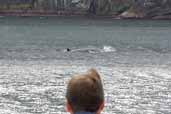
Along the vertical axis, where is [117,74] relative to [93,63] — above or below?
above

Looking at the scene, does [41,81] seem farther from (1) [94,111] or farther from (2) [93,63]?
(1) [94,111]

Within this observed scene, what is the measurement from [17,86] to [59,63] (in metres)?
21.6

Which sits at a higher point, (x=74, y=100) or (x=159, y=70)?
(x=74, y=100)

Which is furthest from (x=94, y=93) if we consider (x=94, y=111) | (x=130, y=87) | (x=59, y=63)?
(x=59, y=63)

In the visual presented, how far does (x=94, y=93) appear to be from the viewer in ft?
14.6

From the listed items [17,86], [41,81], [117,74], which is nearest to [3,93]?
[17,86]

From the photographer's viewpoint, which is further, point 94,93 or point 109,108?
point 109,108

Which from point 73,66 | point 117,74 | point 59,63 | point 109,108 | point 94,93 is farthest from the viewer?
point 59,63

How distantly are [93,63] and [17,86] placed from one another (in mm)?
22240

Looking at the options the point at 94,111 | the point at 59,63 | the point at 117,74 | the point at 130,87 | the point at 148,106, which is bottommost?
the point at 59,63

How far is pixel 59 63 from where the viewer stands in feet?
Answer: 200

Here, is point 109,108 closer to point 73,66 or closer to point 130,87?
point 130,87

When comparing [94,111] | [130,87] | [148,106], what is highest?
[94,111]

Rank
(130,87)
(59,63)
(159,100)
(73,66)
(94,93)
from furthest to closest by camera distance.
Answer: (59,63)
(73,66)
(130,87)
(159,100)
(94,93)
